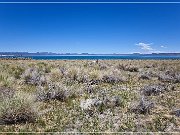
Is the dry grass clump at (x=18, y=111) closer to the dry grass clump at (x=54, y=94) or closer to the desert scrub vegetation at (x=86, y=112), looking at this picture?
the desert scrub vegetation at (x=86, y=112)

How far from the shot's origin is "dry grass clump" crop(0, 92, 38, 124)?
402 inches

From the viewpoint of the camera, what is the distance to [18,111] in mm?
10359

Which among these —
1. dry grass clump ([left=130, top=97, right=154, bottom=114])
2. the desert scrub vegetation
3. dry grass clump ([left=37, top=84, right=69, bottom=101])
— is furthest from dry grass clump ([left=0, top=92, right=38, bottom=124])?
dry grass clump ([left=130, top=97, right=154, bottom=114])

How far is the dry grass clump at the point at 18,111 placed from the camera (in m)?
10.2

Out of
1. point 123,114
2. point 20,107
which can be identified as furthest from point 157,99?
point 20,107

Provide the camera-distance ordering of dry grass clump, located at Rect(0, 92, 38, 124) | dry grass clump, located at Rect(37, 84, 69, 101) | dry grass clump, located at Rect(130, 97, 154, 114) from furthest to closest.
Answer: dry grass clump, located at Rect(37, 84, 69, 101), dry grass clump, located at Rect(130, 97, 154, 114), dry grass clump, located at Rect(0, 92, 38, 124)

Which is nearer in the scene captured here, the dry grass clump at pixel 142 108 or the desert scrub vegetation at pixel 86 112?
the desert scrub vegetation at pixel 86 112

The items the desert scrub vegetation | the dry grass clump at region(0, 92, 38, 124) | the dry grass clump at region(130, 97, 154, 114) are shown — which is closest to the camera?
the desert scrub vegetation

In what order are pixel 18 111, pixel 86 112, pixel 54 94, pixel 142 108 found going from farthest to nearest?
pixel 54 94, pixel 142 108, pixel 86 112, pixel 18 111

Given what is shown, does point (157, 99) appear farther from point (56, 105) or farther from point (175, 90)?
point (56, 105)

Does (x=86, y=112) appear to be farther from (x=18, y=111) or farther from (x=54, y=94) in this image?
(x=54, y=94)

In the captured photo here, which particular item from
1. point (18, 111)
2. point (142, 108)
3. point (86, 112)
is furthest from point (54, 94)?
point (142, 108)

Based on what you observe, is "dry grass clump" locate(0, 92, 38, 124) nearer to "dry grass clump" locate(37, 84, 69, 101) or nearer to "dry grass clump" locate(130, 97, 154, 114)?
"dry grass clump" locate(37, 84, 69, 101)

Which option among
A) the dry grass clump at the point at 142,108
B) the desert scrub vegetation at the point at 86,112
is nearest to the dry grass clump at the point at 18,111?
the desert scrub vegetation at the point at 86,112
